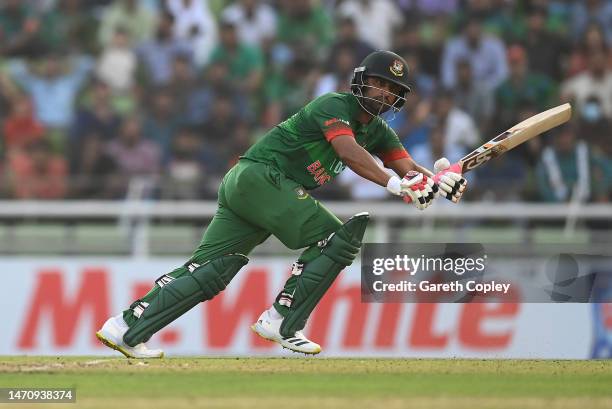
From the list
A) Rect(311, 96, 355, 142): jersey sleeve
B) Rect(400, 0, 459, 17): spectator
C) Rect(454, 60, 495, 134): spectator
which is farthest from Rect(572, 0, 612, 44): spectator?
Rect(311, 96, 355, 142): jersey sleeve

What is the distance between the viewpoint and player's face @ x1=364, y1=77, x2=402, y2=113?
7242 millimetres

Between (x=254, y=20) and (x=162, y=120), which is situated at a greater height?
(x=254, y=20)

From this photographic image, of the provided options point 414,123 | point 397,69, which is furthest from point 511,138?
point 414,123

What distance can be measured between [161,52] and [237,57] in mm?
862

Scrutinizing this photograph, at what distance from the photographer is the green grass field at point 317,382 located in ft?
18.6

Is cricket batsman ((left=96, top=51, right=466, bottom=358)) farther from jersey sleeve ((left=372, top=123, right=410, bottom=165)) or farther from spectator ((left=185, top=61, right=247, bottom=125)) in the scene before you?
spectator ((left=185, top=61, right=247, bottom=125))

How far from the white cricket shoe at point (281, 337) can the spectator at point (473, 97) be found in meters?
5.19

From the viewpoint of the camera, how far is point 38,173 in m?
12.0

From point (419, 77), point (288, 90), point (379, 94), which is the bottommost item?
point (379, 94)

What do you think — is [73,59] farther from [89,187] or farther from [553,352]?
[553,352]

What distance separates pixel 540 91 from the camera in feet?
40.2

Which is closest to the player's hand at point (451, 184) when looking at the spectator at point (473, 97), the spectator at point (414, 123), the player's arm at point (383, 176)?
the player's arm at point (383, 176)

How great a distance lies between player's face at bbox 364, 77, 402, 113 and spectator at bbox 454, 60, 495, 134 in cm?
476

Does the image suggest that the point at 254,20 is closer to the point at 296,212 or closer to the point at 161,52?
the point at 161,52
